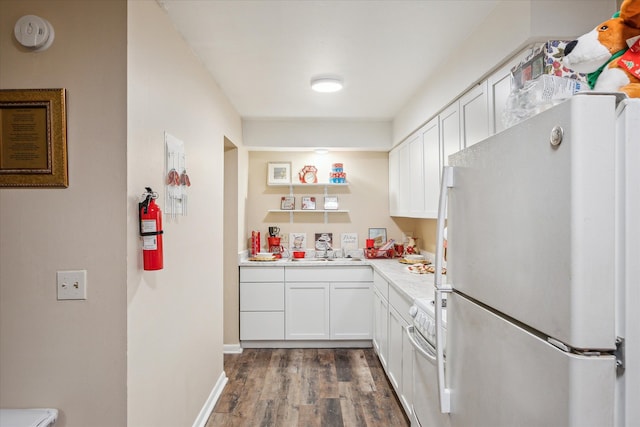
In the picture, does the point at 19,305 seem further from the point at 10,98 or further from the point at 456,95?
the point at 456,95

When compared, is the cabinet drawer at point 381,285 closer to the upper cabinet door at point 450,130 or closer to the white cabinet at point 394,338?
the white cabinet at point 394,338

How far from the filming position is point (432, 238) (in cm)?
380

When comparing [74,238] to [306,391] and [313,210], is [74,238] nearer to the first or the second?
[306,391]

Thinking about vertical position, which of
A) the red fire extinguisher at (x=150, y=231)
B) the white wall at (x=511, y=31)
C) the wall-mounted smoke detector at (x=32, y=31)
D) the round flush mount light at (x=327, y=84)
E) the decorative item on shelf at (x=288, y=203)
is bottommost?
the red fire extinguisher at (x=150, y=231)

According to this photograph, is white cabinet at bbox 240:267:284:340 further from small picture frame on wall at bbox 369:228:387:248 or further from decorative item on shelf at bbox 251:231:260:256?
small picture frame on wall at bbox 369:228:387:248

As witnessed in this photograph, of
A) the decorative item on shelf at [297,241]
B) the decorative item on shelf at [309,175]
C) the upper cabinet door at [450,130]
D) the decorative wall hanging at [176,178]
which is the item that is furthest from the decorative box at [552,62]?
the decorative item on shelf at [297,241]

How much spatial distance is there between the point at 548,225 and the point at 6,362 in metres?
1.89

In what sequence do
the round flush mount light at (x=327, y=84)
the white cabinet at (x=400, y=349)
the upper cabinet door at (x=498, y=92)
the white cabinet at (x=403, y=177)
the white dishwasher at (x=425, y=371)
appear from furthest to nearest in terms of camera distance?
the white cabinet at (x=403, y=177) < the round flush mount light at (x=327, y=84) < the white cabinet at (x=400, y=349) < the upper cabinet door at (x=498, y=92) < the white dishwasher at (x=425, y=371)

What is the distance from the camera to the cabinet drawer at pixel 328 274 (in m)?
3.82

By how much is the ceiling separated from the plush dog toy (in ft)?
3.28

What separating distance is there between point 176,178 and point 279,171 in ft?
8.31

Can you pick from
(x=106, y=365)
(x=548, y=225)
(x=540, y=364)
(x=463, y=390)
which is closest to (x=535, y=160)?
(x=548, y=225)

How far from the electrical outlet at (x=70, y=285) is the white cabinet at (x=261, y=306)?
239 centimetres

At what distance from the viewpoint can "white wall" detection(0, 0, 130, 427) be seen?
4.65ft
